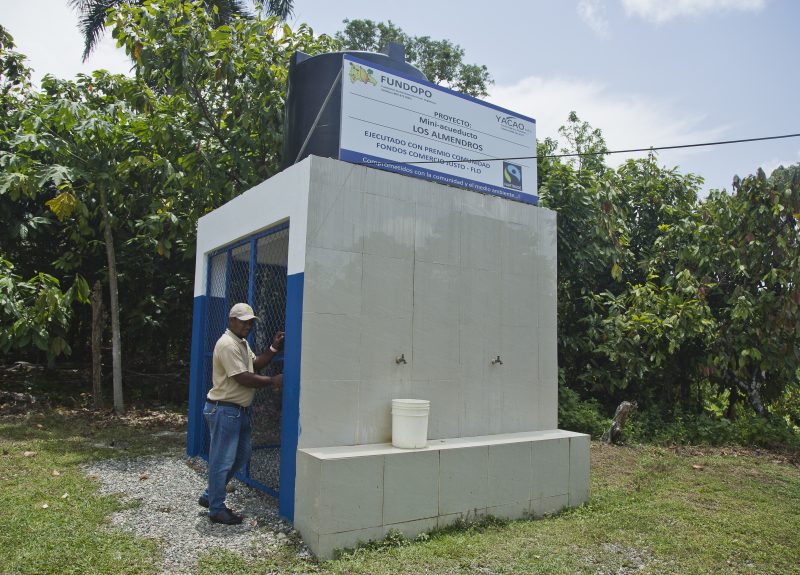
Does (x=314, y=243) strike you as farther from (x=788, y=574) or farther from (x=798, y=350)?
(x=798, y=350)

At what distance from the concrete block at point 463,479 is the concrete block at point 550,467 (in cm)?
56

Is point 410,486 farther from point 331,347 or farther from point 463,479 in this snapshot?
point 331,347

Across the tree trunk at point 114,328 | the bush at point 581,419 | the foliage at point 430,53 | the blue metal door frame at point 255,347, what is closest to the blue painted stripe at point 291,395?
the blue metal door frame at point 255,347

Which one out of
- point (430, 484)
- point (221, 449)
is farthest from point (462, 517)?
point (221, 449)

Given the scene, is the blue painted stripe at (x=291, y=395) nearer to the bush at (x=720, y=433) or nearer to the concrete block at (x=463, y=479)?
the concrete block at (x=463, y=479)

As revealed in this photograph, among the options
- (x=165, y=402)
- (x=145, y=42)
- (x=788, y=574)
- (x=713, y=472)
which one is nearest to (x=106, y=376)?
(x=165, y=402)

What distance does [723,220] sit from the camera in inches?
363

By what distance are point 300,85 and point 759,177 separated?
693 cm

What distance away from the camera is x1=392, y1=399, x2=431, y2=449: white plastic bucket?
4.57 m

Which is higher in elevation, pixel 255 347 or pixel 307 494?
pixel 255 347

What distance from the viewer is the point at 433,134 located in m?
5.57

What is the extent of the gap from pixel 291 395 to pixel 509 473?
6.41 feet

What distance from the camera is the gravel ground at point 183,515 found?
4.12 meters

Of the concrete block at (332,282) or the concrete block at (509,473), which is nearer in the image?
the concrete block at (332,282)
